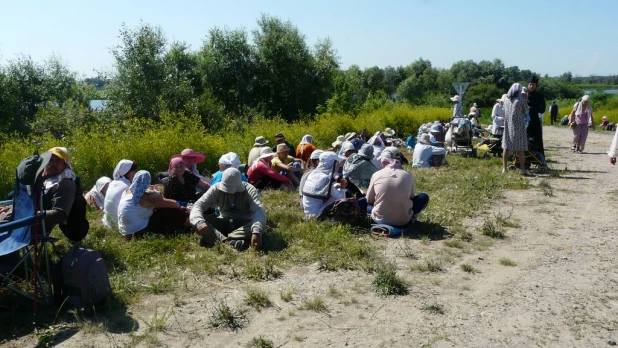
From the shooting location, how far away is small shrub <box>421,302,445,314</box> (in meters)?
4.31

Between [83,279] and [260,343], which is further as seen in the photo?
[83,279]

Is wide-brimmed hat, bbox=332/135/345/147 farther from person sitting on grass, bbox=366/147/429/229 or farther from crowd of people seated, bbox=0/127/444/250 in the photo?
person sitting on grass, bbox=366/147/429/229

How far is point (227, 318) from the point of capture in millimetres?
4160

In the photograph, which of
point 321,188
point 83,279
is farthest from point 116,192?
point 321,188

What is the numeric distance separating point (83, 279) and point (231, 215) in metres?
2.20

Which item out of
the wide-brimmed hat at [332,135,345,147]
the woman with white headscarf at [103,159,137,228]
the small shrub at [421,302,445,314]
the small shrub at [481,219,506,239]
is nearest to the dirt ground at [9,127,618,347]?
the small shrub at [421,302,445,314]

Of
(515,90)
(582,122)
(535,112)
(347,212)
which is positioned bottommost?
(347,212)

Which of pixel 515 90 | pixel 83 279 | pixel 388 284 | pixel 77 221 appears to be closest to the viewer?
pixel 83 279

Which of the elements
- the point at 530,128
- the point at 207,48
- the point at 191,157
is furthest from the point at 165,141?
the point at 207,48

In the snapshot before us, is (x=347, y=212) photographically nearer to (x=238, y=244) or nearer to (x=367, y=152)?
(x=238, y=244)

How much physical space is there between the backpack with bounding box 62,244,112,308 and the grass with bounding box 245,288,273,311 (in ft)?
4.00

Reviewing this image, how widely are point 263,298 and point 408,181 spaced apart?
274 cm

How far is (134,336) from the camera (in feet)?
12.8

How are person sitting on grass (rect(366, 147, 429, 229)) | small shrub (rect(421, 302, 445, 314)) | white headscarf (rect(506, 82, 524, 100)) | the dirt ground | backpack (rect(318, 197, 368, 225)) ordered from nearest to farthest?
the dirt ground < small shrub (rect(421, 302, 445, 314)) < person sitting on grass (rect(366, 147, 429, 229)) < backpack (rect(318, 197, 368, 225)) < white headscarf (rect(506, 82, 524, 100))
